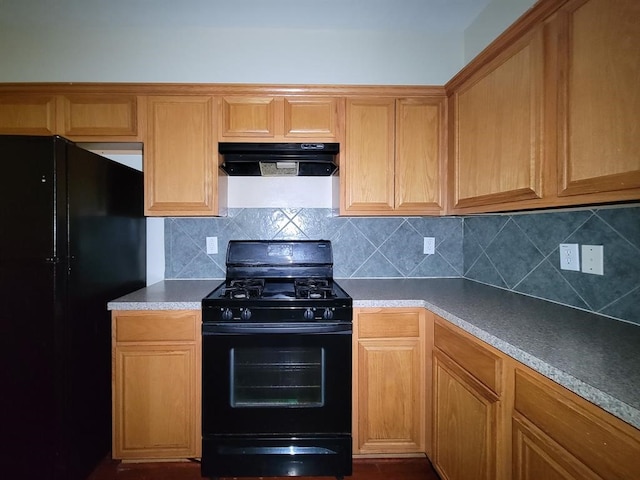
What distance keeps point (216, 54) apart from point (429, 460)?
9.34 ft

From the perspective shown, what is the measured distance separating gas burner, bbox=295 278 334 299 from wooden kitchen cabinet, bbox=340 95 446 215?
48 centimetres

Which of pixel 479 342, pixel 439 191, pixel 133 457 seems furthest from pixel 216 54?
pixel 133 457

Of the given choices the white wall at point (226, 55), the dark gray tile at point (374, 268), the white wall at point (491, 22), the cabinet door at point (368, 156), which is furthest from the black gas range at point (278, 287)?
the white wall at point (491, 22)

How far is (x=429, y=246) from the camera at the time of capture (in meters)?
2.22

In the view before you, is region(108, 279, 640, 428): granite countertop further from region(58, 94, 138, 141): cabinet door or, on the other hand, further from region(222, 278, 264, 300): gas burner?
region(58, 94, 138, 141): cabinet door

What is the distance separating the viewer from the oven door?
60.2 inches

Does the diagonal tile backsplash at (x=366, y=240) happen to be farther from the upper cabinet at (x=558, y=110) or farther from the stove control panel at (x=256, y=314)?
the stove control panel at (x=256, y=314)

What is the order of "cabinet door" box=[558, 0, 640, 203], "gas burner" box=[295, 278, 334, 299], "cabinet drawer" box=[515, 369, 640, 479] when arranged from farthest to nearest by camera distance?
"gas burner" box=[295, 278, 334, 299] < "cabinet door" box=[558, 0, 640, 203] < "cabinet drawer" box=[515, 369, 640, 479]

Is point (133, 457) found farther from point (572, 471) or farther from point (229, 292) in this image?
point (572, 471)

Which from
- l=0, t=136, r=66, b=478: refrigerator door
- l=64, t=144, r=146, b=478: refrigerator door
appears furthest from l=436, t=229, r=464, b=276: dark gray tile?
l=0, t=136, r=66, b=478: refrigerator door

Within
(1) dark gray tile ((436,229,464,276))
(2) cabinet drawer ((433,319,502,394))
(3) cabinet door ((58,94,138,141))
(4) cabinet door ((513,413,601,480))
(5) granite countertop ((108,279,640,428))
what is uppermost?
(3) cabinet door ((58,94,138,141))

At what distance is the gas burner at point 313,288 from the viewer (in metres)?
1.63

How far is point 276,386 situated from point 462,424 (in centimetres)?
88

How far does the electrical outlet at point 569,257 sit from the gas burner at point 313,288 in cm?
112
